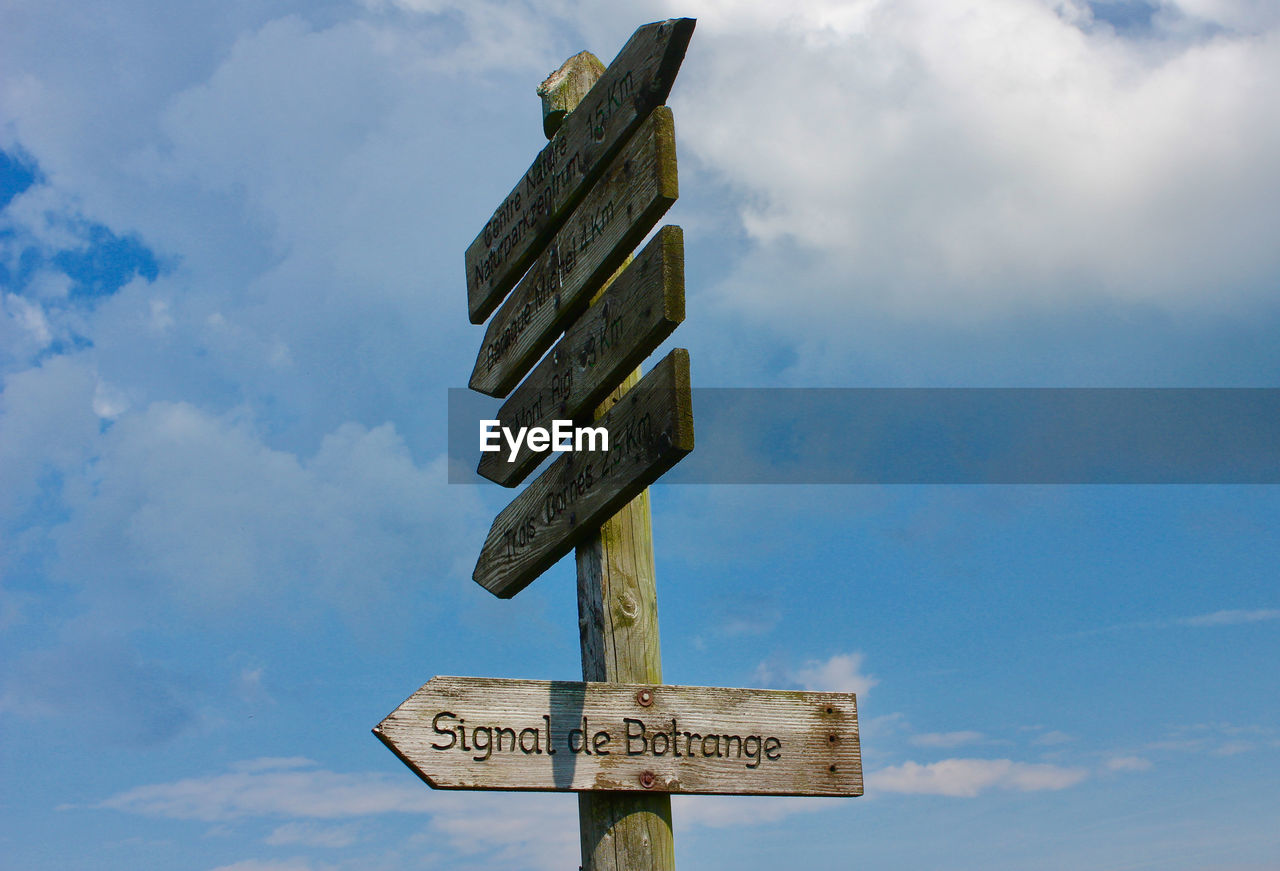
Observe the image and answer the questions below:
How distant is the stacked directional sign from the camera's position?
3.05 m

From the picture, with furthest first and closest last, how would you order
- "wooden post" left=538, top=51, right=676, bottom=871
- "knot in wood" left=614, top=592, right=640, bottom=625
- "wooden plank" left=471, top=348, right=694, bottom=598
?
"knot in wood" left=614, top=592, right=640, bottom=625 < "wooden post" left=538, top=51, right=676, bottom=871 < "wooden plank" left=471, top=348, right=694, bottom=598

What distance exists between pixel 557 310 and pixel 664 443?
41.6 inches

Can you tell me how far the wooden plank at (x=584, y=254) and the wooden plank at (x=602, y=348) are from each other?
0.10m

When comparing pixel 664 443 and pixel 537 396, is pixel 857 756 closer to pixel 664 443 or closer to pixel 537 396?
pixel 664 443

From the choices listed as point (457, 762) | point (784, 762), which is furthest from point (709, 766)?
point (457, 762)

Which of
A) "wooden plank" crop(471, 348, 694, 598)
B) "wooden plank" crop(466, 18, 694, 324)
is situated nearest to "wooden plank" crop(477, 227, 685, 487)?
"wooden plank" crop(471, 348, 694, 598)

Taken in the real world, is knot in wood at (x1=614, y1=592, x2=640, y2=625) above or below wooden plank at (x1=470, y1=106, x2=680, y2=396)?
below

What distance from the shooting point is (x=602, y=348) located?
11.1 ft

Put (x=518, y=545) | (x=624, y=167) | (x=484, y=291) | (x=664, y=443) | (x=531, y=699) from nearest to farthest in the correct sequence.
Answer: (x=664, y=443) < (x=531, y=699) < (x=624, y=167) < (x=518, y=545) < (x=484, y=291)

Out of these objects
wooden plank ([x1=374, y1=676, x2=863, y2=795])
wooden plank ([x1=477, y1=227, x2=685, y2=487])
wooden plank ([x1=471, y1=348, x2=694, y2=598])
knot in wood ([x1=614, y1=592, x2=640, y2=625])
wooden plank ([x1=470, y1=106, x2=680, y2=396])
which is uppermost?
wooden plank ([x1=470, y1=106, x2=680, y2=396])

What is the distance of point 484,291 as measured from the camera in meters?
4.38

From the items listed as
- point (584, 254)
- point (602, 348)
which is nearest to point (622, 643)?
point (602, 348)

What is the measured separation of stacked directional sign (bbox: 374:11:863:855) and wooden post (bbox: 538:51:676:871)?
0.10 metres

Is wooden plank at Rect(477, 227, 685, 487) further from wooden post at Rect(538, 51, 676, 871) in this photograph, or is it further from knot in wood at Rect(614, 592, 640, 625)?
knot in wood at Rect(614, 592, 640, 625)
